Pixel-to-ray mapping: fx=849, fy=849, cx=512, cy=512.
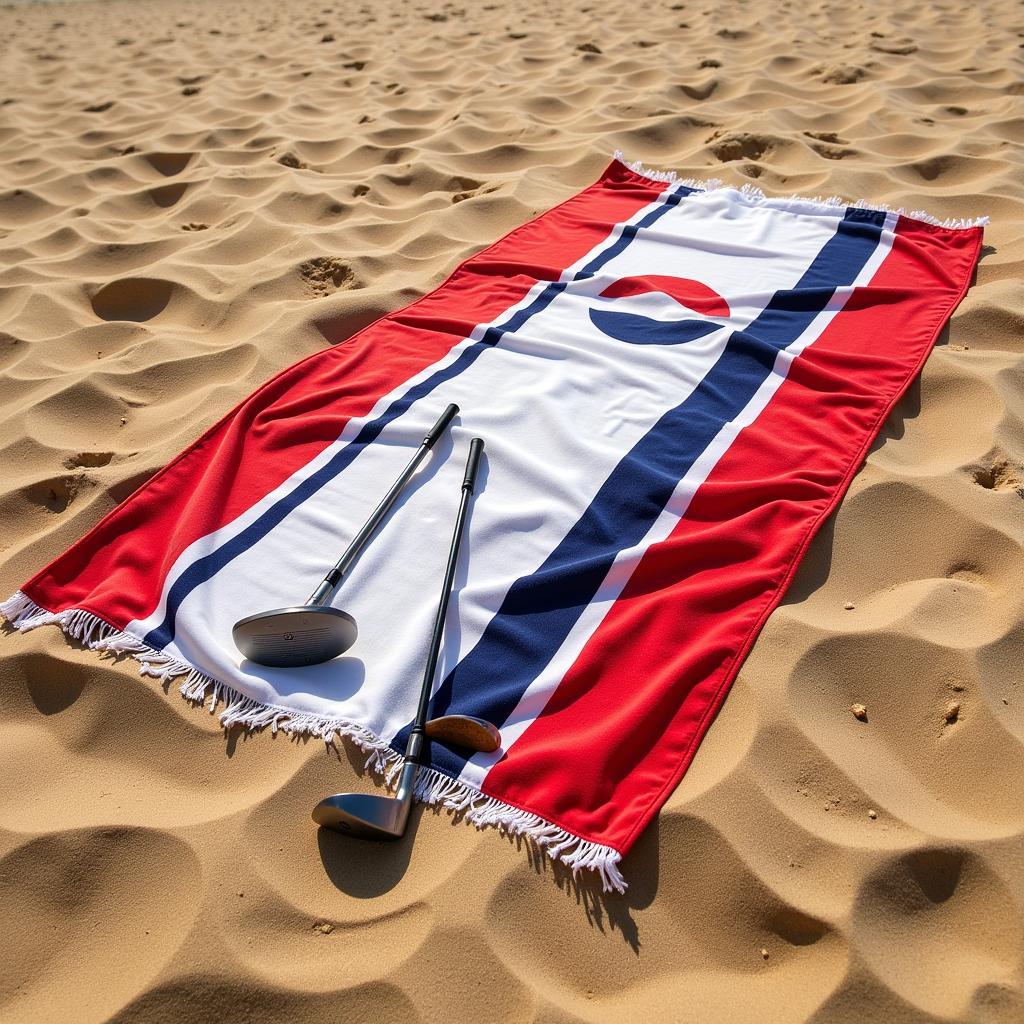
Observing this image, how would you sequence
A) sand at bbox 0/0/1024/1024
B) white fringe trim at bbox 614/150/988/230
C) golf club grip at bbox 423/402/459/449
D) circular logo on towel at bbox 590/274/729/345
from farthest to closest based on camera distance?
1. white fringe trim at bbox 614/150/988/230
2. circular logo on towel at bbox 590/274/729/345
3. golf club grip at bbox 423/402/459/449
4. sand at bbox 0/0/1024/1024

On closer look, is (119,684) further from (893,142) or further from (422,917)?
(893,142)

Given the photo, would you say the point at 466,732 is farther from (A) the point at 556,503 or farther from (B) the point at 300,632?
(A) the point at 556,503

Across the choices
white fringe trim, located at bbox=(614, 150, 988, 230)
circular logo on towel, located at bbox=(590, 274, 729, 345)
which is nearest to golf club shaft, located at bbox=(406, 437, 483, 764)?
circular logo on towel, located at bbox=(590, 274, 729, 345)

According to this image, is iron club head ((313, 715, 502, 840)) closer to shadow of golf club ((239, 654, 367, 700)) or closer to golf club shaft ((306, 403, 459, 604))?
shadow of golf club ((239, 654, 367, 700))

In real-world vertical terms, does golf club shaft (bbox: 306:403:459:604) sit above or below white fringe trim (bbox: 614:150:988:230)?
→ below

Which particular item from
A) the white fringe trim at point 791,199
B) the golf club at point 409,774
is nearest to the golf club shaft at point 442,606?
the golf club at point 409,774

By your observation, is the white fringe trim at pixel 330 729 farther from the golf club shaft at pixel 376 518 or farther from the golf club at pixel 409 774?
→ the golf club shaft at pixel 376 518
